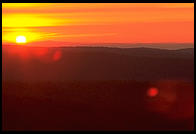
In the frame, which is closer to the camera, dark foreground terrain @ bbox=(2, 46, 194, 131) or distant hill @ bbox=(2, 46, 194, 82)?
dark foreground terrain @ bbox=(2, 46, 194, 131)

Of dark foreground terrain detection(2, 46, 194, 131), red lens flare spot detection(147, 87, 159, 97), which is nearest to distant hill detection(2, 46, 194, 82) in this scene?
red lens flare spot detection(147, 87, 159, 97)

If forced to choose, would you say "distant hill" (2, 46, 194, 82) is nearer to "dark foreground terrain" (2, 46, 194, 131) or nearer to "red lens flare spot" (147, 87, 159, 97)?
"red lens flare spot" (147, 87, 159, 97)

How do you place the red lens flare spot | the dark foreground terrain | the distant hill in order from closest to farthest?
the dark foreground terrain → the red lens flare spot → the distant hill

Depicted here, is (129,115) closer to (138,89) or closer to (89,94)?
(89,94)

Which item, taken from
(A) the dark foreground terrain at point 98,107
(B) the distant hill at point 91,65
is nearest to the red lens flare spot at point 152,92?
(A) the dark foreground terrain at point 98,107

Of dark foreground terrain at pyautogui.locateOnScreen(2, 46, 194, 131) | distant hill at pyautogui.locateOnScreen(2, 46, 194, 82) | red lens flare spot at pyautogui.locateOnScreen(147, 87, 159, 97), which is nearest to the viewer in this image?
dark foreground terrain at pyautogui.locateOnScreen(2, 46, 194, 131)

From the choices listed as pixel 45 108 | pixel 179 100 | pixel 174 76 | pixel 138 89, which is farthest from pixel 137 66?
pixel 45 108

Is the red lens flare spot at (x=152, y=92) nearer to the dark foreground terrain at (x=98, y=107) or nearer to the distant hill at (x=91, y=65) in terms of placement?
the dark foreground terrain at (x=98, y=107)

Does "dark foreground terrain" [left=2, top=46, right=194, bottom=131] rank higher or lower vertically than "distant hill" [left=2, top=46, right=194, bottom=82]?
lower

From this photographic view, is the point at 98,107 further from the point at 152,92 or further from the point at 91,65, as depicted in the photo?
the point at 91,65
